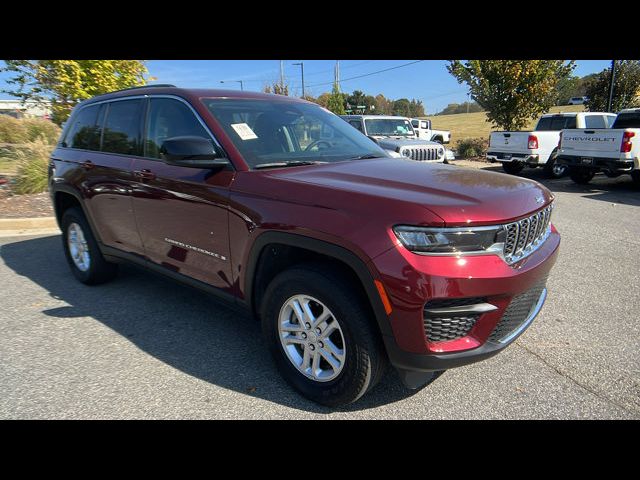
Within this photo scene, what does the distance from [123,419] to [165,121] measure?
87.0 inches

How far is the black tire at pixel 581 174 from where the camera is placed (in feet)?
36.8

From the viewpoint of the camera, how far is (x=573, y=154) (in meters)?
10.7

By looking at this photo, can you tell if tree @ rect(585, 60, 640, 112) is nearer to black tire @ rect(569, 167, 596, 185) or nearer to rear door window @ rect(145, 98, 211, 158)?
black tire @ rect(569, 167, 596, 185)

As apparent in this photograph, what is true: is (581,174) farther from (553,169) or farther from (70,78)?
(70,78)

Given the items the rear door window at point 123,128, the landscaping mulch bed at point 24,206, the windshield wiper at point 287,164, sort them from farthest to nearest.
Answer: the landscaping mulch bed at point 24,206 < the rear door window at point 123,128 < the windshield wiper at point 287,164

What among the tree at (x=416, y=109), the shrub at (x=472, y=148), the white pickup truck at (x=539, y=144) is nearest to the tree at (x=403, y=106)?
the tree at (x=416, y=109)

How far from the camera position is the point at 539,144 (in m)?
12.7

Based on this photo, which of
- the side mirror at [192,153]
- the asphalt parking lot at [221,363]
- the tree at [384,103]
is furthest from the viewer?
the tree at [384,103]

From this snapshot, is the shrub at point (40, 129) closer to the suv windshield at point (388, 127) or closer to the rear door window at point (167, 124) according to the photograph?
the suv windshield at point (388, 127)

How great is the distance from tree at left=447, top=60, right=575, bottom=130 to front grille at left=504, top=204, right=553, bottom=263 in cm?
1516

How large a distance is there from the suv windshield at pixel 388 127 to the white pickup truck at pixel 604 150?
4052mm

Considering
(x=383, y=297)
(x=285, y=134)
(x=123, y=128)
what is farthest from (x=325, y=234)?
(x=123, y=128)

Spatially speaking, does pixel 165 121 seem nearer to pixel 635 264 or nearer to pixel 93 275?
pixel 93 275
